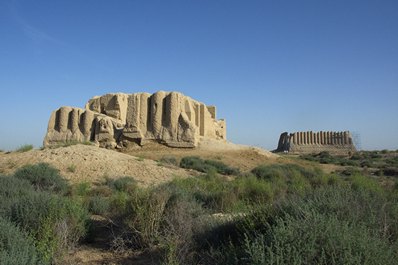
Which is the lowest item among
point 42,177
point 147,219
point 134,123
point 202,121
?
point 147,219

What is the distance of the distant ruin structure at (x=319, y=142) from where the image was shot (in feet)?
165

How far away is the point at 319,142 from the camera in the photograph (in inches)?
2106

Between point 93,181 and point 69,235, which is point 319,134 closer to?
point 93,181

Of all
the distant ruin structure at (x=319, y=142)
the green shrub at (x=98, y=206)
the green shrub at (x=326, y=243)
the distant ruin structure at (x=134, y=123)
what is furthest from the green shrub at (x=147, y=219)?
the distant ruin structure at (x=319, y=142)

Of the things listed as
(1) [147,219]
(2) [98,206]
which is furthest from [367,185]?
(2) [98,206]

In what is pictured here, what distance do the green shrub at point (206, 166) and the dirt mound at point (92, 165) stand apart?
2104mm

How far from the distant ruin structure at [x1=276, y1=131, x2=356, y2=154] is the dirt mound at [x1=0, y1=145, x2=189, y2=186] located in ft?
126

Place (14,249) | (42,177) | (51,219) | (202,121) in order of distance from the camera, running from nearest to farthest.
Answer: (14,249) → (51,219) → (42,177) → (202,121)

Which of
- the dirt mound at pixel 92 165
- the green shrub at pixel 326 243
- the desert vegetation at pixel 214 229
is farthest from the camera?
the dirt mound at pixel 92 165

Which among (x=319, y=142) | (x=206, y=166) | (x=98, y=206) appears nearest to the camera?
(x=98, y=206)

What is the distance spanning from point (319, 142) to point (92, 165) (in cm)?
4399

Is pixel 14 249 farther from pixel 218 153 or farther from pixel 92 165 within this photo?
pixel 218 153

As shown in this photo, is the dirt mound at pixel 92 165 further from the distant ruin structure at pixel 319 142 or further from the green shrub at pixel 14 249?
the distant ruin structure at pixel 319 142

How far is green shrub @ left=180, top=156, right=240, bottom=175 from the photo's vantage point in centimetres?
1842
